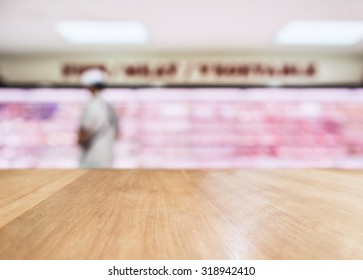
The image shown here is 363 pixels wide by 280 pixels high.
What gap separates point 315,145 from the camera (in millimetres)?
5434

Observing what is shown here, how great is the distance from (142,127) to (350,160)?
3371mm

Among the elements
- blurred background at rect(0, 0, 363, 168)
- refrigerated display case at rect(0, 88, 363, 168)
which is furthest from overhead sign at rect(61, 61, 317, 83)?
refrigerated display case at rect(0, 88, 363, 168)

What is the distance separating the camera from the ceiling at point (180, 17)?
4.12 meters

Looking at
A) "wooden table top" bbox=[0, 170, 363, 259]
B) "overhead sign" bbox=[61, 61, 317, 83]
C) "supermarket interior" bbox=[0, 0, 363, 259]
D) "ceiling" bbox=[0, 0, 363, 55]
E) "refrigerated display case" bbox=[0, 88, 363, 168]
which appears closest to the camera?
"wooden table top" bbox=[0, 170, 363, 259]

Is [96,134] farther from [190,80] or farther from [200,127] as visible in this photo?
[190,80]

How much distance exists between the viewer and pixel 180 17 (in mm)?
4555

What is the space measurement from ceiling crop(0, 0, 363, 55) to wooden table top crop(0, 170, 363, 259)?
3723 millimetres

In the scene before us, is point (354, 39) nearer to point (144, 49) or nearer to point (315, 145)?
point (315, 145)

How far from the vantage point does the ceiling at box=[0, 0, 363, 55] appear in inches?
162

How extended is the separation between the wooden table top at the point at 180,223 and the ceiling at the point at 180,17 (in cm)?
372

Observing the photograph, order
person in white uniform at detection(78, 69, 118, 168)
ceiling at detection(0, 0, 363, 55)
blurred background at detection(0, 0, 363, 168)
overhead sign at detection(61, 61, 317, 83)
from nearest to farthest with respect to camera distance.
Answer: person in white uniform at detection(78, 69, 118, 168), ceiling at detection(0, 0, 363, 55), blurred background at detection(0, 0, 363, 168), overhead sign at detection(61, 61, 317, 83)

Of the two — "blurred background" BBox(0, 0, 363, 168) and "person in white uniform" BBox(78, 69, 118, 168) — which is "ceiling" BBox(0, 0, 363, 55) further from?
"person in white uniform" BBox(78, 69, 118, 168)

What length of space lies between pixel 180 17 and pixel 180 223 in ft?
14.5
